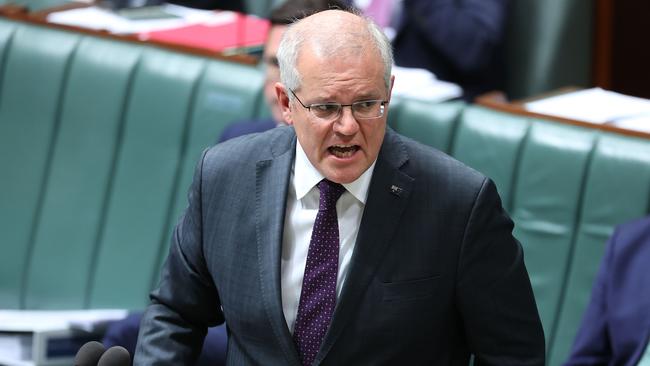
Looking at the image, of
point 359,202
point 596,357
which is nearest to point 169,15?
point 596,357

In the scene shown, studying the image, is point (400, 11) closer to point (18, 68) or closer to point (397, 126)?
point (397, 126)

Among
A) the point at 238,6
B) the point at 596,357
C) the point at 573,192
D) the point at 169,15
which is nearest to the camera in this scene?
the point at 596,357

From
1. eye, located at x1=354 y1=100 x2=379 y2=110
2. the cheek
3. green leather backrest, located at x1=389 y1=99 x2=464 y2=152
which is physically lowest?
green leather backrest, located at x1=389 y1=99 x2=464 y2=152

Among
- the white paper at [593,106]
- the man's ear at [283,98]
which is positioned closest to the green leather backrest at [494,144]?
the white paper at [593,106]

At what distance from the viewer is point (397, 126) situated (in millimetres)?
2994

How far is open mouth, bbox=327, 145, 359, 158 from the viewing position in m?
1.70

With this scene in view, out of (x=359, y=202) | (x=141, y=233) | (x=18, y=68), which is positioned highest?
(x=359, y=202)

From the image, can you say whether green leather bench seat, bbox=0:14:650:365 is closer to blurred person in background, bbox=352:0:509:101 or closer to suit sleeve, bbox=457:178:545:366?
blurred person in background, bbox=352:0:509:101

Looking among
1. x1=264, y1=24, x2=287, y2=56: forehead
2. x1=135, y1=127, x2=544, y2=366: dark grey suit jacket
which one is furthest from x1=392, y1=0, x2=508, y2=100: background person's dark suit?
x1=135, y1=127, x2=544, y2=366: dark grey suit jacket

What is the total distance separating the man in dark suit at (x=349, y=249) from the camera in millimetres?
1704

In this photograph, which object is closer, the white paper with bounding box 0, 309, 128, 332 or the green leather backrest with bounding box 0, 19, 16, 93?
the white paper with bounding box 0, 309, 128, 332

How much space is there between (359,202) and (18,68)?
74.6 inches

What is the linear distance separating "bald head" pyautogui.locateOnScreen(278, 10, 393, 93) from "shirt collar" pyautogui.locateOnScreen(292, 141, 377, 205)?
16 centimetres

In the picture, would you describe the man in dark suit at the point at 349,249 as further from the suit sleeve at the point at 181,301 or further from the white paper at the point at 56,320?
the white paper at the point at 56,320
